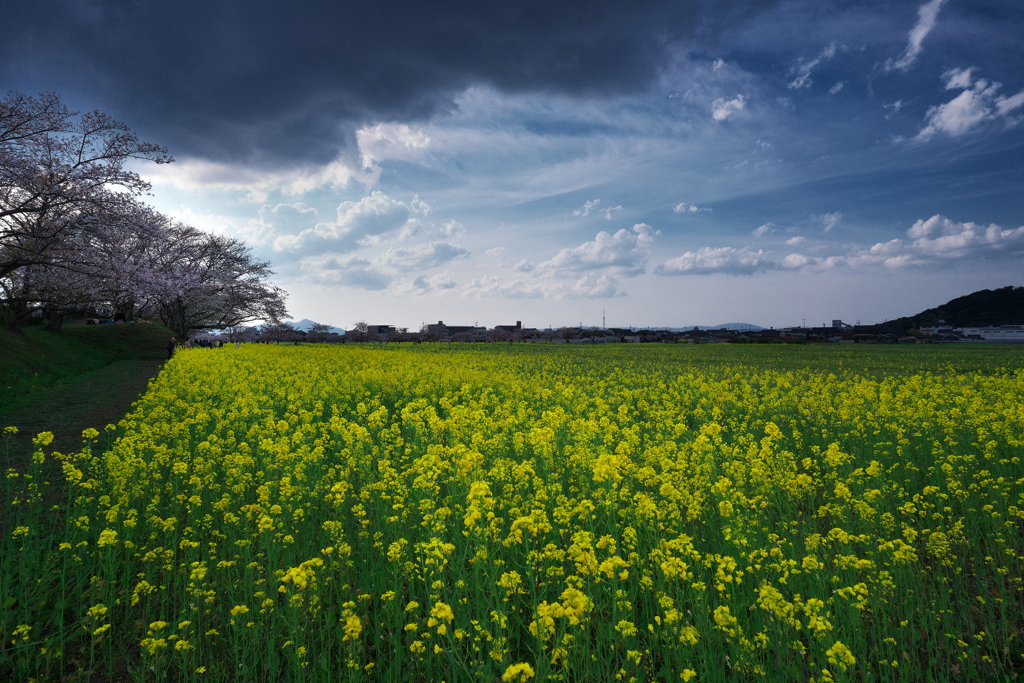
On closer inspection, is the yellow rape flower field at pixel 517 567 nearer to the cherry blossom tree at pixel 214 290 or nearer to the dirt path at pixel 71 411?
the dirt path at pixel 71 411

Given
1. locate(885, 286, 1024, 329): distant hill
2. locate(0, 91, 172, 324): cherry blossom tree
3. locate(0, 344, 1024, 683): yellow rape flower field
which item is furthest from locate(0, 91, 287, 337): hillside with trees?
locate(885, 286, 1024, 329): distant hill

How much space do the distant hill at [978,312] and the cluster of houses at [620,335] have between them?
23268mm

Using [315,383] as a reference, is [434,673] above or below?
below

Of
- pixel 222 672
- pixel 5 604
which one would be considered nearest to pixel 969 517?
pixel 222 672

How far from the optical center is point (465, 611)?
442 centimetres

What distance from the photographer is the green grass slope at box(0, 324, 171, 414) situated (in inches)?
726

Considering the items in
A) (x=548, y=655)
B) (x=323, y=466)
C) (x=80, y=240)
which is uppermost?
(x=80, y=240)

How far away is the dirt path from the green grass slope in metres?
0.69

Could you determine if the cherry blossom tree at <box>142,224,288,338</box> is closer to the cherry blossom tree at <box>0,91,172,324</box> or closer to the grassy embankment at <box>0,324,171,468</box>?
the grassy embankment at <box>0,324,171,468</box>

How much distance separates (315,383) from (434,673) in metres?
13.4

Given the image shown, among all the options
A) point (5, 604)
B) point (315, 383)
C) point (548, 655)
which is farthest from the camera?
point (315, 383)

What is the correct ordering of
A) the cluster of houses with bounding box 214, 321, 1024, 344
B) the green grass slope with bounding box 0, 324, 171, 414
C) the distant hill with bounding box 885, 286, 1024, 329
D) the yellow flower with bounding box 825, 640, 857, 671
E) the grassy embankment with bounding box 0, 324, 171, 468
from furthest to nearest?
the distant hill with bounding box 885, 286, 1024, 329, the cluster of houses with bounding box 214, 321, 1024, 344, the green grass slope with bounding box 0, 324, 171, 414, the grassy embankment with bounding box 0, 324, 171, 468, the yellow flower with bounding box 825, 640, 857, 671

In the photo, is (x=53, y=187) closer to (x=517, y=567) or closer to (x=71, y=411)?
(x=71, y=411)

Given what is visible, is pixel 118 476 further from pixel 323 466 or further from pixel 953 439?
pixel 953 439
